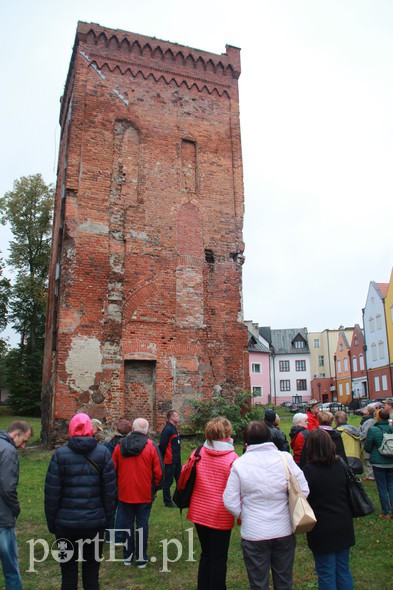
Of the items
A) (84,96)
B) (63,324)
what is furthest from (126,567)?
(84,96)

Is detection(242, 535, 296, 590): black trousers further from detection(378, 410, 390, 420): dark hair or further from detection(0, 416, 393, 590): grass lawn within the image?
detection(378, 410, 390, 420): dark hair

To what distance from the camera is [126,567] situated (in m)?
5.91

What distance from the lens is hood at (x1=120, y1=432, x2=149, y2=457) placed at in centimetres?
596

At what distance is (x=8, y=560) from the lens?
457cm

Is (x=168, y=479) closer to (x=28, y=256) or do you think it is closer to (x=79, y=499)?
(x=79, y=499)

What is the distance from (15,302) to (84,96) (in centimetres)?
1939

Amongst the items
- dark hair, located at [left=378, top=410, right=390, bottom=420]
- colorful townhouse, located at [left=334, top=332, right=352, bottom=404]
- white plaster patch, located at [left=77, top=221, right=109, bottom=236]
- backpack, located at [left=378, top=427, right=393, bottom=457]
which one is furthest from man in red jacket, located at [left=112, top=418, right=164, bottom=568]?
colorful townhouse, located at [left=334, top=332, right=352, bottom=404]

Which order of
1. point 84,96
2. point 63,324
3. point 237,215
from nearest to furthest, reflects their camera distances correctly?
point 63,324
point 84,96
point 237,215

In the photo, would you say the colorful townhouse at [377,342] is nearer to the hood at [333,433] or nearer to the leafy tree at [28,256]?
the leafy tree at [28,256]

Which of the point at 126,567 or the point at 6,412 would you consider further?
the point at 6,412

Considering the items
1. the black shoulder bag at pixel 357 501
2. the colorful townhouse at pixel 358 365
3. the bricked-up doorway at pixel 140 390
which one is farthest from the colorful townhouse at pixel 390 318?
the black shoulder bag at pixel 357 501

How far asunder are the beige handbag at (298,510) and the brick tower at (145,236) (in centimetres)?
1048

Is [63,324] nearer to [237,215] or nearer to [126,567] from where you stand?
[237,215]

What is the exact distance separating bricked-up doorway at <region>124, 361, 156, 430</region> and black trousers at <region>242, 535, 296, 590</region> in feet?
34.6
